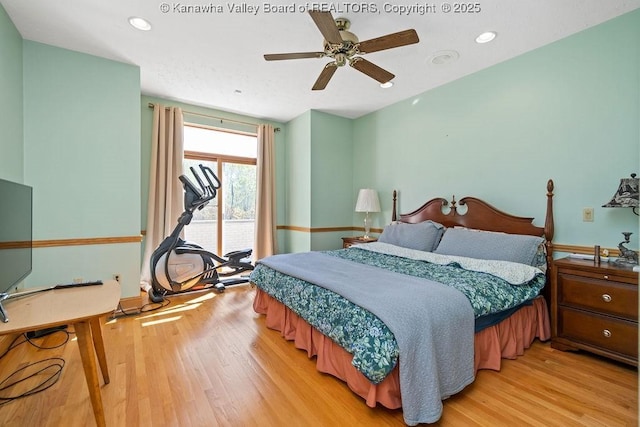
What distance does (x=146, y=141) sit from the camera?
13.0 feet

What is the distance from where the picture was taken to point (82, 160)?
294 centimetres

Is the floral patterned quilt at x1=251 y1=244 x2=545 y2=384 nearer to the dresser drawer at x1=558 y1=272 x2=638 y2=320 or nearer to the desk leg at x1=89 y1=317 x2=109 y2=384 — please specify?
the dresser drawer at x1=558 y1=272 x2=638 y2=320

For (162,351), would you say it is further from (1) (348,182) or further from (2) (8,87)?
(1) (348,182)

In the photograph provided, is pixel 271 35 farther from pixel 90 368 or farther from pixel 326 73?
pixel 90 368

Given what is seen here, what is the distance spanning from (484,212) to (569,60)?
1.52 metres

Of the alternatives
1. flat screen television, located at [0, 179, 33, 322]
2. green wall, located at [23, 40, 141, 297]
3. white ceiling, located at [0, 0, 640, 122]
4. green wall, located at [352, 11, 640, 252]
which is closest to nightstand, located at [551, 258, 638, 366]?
green wall, located at [352, 11, 640, 252]

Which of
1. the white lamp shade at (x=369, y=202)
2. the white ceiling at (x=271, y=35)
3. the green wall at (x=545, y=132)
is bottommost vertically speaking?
the white lamp shade at (x=369, y=202)

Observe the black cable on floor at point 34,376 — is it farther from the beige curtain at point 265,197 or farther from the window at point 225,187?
the beige curtain at point 265,197

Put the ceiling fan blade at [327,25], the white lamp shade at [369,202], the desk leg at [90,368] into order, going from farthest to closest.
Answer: the white lamp shade at [369,202] < the ceiling fan blade at [327,25] < the desk leg at [90,368]

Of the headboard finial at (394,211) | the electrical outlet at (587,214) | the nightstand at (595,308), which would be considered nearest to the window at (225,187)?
the headboard finial at (394,211)

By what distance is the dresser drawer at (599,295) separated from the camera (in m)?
1.92

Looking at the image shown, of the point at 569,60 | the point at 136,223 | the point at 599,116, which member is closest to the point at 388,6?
the point at 569,60

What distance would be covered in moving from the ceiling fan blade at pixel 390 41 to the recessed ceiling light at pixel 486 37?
99cm

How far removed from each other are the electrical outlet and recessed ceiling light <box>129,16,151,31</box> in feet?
13.2
